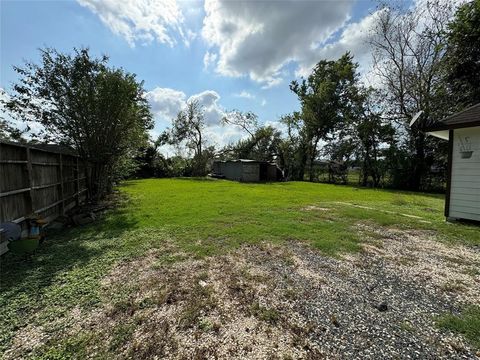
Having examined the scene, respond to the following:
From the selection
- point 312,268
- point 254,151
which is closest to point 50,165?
point 312,268

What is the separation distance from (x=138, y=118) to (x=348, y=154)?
59.0ft

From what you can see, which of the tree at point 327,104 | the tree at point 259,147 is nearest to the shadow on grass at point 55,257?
the tree at point 327,104

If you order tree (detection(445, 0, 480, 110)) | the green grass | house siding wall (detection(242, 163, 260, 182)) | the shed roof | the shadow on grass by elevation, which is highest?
tree (detection(445, 0, 480, 110))

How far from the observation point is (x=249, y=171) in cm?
2117

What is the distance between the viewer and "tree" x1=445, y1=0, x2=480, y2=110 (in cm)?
1036

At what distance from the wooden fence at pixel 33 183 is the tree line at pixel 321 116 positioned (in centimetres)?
151

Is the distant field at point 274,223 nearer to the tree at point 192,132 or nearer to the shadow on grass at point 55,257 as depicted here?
the shadow on grass at point 55,257

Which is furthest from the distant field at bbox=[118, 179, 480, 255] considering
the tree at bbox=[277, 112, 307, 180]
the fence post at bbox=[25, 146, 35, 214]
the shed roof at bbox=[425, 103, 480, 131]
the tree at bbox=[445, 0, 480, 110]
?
the tree at bbox=[277, 112, 307, 180]

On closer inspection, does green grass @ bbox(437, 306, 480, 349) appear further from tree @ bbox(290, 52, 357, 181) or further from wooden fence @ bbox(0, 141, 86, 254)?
tree @ bbox(290, 52, 357, 181)

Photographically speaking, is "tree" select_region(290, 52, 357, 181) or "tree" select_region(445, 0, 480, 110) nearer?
"tree" select_region(445, 0, 480, 110)

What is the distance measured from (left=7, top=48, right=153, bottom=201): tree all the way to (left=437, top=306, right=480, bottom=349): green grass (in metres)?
9.02

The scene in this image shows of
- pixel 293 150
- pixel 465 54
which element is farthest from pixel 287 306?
pixel 293 150

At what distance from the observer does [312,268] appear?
3312mm

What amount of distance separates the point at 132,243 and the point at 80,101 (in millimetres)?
5607
